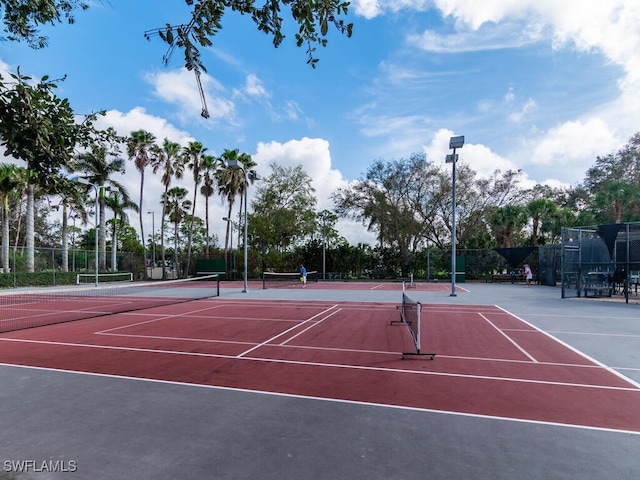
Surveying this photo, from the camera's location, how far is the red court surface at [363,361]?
543cm

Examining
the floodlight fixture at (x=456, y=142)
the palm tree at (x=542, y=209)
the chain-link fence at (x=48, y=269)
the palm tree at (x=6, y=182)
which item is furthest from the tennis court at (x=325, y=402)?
the palm tree at (x=542, y=209)

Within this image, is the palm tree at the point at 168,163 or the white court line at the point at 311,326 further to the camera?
the palm tree at the point at 168,163

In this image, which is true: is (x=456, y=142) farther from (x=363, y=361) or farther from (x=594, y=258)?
(x=363, y=361)

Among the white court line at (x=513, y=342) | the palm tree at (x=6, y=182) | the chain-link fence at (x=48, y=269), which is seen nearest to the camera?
the white court line at (x=513, y=342)

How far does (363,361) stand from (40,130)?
629 cm

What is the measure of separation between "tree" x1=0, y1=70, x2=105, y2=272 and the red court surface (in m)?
4.08

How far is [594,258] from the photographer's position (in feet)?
69.5

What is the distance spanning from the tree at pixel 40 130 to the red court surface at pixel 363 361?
4.08m

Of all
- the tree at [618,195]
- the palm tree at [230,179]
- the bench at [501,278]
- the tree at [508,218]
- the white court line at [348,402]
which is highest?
the palm tree at [230,179]

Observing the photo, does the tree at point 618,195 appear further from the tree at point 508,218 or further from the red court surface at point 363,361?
the red court surface at point 363,361

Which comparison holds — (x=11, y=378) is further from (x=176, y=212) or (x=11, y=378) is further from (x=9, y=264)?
(x=176, y=212)

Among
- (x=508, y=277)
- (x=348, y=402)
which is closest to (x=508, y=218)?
(x=508, y=277)

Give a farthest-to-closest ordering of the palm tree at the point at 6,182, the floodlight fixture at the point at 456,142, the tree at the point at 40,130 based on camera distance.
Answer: the palm tree at the point at 6,182, the floodlight fixture at the point at 456,142, the tree at the point at 40,130

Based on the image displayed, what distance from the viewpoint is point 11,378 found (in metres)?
6.48
